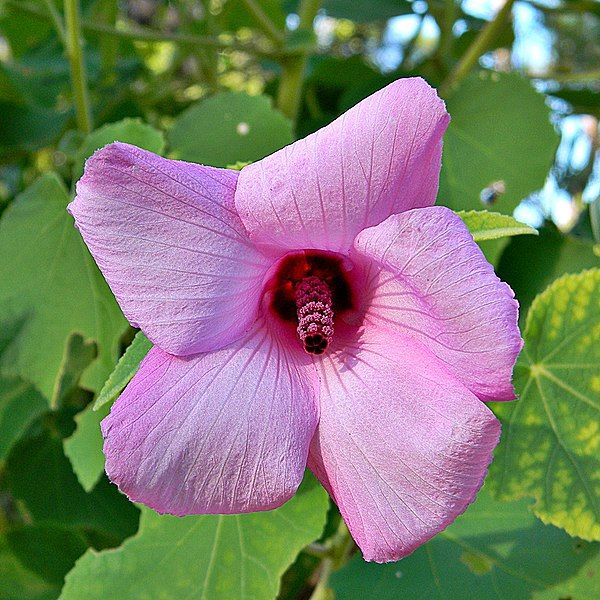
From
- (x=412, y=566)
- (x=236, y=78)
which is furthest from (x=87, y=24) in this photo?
(x=236, y=78)

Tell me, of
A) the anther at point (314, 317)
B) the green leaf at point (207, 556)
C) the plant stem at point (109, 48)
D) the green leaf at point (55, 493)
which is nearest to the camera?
the anther at point (314, 317)

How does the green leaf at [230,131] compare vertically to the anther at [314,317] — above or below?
below

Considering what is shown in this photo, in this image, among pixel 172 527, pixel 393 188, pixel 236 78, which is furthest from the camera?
pixel 236 78

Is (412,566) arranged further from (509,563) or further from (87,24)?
(87,24)

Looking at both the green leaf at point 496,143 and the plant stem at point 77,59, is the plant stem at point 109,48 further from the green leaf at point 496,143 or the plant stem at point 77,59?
the green leaf at point 496,143

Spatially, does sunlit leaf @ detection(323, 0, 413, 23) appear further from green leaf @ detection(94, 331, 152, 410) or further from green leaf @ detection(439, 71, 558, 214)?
green leaf @ detection(94, 331, 152, 410)

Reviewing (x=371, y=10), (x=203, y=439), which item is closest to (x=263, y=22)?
(x=371, y=10)

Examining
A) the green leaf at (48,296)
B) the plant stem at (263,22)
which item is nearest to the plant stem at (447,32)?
the plant stem at (263,22)

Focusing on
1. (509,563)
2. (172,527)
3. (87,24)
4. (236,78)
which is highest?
(87,24)
